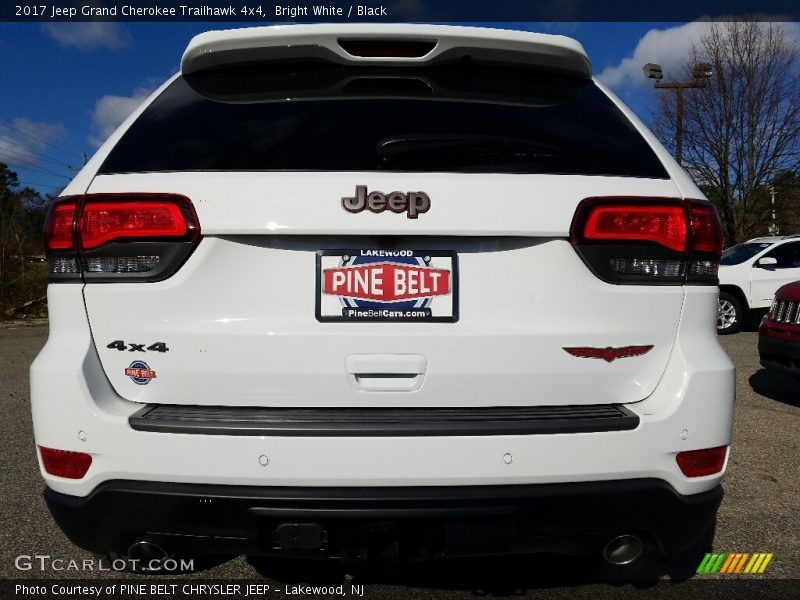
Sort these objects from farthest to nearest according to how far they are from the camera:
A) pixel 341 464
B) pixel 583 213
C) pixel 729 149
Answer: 1. pixel 729 149
2. pixel 583 213
3. pixel 341 464

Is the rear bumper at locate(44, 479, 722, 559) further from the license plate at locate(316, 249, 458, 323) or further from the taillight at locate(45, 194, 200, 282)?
the taillight at locate(45, 194, 200, 282)

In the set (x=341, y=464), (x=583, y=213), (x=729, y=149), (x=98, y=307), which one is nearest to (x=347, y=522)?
(x=341, y=464)

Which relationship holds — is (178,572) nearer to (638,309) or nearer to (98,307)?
(98,307)

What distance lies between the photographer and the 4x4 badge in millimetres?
1725

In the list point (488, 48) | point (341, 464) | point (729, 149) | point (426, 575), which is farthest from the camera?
point (729, 149)

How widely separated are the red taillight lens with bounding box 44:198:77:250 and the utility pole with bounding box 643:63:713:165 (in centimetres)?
2401

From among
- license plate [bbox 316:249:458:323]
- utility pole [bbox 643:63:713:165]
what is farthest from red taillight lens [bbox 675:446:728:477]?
utility pole [bbox 643:63:713:165]

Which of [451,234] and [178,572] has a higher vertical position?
[451,234]

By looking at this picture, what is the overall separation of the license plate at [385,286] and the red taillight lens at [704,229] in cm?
69

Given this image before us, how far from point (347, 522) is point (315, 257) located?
680 mm

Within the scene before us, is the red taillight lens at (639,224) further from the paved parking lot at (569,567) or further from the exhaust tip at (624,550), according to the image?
the paved parking lot at (569,567)

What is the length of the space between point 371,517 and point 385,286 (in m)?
0.59

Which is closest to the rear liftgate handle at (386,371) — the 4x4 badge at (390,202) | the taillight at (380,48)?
the 4x4 badge at (390,202)

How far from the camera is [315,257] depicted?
1.75 meters
